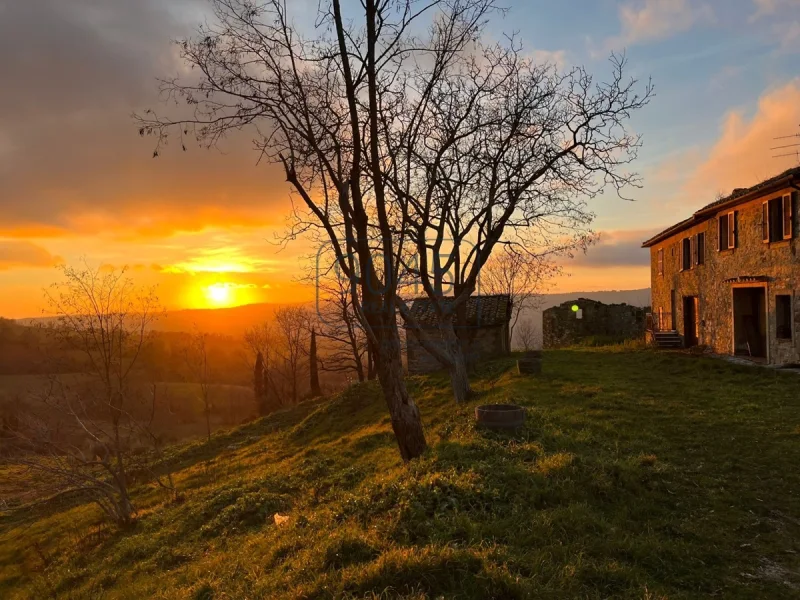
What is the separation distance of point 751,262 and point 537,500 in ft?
64.4

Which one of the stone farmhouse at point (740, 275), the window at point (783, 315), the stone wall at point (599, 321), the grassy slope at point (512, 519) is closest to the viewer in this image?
the grassy slope at point (512, 519)

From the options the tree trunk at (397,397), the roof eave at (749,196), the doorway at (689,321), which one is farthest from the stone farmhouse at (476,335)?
the tree trunk at (397,397)

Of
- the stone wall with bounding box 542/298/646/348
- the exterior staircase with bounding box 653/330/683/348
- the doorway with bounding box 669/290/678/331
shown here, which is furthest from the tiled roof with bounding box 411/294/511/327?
the stone wall with bounding box 542/298/646/348

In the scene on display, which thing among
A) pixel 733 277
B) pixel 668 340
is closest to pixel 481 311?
pixel 668 340

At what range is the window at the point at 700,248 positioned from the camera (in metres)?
25.6

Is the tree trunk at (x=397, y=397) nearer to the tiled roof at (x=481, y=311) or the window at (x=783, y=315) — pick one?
the window at (x=783, y=315)

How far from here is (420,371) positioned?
31391 mm

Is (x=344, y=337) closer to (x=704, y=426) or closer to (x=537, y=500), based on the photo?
(x=704, y=426)

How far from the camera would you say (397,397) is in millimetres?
10438

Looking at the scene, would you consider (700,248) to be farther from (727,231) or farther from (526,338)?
(526,338)

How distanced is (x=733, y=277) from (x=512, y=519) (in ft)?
70.0

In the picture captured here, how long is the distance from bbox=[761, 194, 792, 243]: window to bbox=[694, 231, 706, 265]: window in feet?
18.9

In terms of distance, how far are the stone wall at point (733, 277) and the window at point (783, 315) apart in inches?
5.2

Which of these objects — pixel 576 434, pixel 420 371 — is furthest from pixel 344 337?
pixel 576 434
